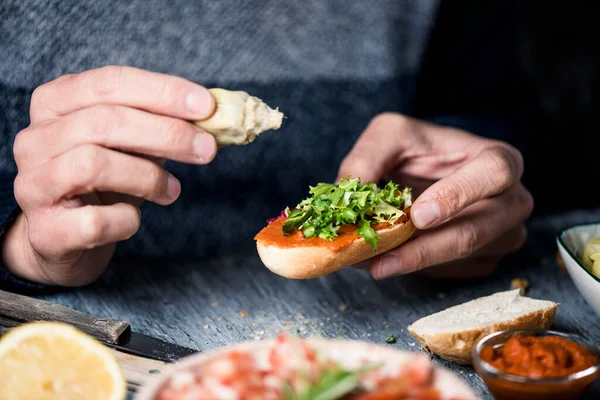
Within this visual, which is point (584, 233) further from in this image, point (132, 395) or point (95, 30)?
point (95, 30)

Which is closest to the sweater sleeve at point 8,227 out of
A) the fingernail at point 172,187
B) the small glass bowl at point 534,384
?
the fingernail at point 172,187

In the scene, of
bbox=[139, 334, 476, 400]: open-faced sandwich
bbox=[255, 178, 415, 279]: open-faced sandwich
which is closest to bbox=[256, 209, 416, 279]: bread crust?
bbox=[255, 178, 415, 279]: open-faced sandwich

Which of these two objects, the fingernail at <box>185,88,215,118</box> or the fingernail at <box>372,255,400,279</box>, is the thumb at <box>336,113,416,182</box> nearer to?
the fingernail at <box>372,255,400,279</box>

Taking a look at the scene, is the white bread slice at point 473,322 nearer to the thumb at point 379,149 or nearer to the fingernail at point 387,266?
the fingernail at point 387,266

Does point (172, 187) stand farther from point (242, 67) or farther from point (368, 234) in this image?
point (242, 67)

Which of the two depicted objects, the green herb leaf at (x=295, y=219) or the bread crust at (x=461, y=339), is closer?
the bread crust at (x=461, y=339)

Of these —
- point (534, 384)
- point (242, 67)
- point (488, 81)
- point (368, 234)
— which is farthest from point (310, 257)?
point (488, 81)

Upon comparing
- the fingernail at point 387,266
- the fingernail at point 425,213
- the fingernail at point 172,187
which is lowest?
the fingernail at point 387,266
